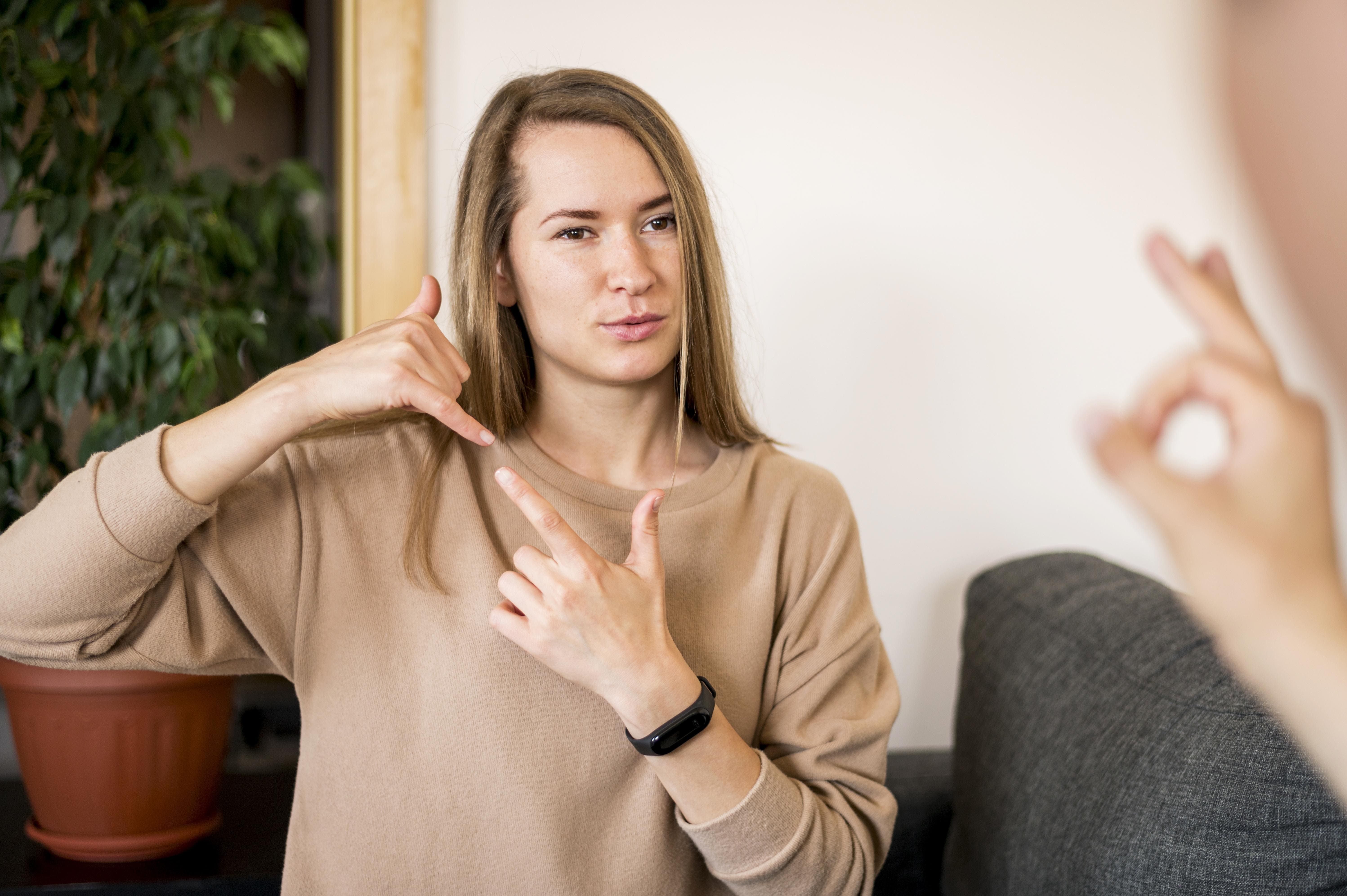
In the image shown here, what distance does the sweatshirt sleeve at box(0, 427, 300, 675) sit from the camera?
86 centimetres

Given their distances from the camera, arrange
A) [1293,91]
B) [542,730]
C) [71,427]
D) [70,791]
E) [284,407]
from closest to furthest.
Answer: [1293,91] < [284,407] < [542,730] < [70,791] < [71,427]

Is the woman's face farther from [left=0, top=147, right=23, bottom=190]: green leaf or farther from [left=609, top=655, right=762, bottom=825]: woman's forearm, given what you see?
[left=0, top=147, right=23, bottom=190]: green leaf

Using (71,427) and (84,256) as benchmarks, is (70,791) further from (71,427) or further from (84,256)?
(71,427)

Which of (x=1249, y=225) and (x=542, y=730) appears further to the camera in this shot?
(x=542, y=730)

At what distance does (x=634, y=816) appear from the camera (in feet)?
3.41

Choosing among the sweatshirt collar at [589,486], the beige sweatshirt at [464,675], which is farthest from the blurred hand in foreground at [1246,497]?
the sweatshirt collar at [589,486]

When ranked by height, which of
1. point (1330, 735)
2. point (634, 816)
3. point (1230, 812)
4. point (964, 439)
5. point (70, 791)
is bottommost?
point (70, 791)

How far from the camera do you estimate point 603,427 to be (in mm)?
1159

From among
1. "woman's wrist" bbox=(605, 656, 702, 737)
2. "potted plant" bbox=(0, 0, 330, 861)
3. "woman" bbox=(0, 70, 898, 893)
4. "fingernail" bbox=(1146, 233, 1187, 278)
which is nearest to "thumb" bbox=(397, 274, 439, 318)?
"woman" bbox=(0, 70, 898, 893)

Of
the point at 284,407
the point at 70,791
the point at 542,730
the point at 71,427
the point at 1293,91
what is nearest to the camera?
the point at 1293,91

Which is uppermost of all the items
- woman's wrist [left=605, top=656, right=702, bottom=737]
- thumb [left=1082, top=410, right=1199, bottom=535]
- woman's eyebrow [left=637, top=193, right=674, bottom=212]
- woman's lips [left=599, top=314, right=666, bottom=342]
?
woman's eyebrow [left=637, top=193, right=674, bottom=212]

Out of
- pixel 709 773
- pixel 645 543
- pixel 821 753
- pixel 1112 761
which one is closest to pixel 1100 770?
pixel 1112 761

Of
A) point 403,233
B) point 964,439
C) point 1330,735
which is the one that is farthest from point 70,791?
point 1330,735

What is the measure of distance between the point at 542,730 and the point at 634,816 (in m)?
0.13
